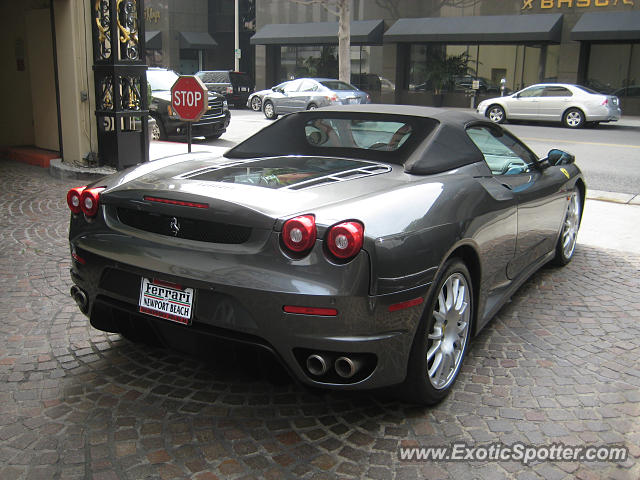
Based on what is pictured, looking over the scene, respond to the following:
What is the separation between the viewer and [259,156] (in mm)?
4020

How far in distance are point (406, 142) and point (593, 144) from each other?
14.0m

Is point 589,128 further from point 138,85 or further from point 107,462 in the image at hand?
point 107,462

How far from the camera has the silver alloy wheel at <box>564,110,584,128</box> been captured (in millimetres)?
20766

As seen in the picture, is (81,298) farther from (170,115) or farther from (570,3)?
(570,3)

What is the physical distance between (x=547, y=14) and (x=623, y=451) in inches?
1081

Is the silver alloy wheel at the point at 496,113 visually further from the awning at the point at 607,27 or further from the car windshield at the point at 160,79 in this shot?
the car windshield at the point at 160,79

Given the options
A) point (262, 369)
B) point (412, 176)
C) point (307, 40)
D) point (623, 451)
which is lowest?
point (623, 451)

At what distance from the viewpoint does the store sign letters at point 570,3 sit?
25469mm

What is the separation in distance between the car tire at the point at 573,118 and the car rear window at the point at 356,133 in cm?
1882

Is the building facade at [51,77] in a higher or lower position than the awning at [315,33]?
lower

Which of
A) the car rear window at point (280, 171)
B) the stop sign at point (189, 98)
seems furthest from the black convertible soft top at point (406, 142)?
the stop sign at point (189, 98)

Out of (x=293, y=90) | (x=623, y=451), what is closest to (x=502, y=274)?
(x=623, y=451)

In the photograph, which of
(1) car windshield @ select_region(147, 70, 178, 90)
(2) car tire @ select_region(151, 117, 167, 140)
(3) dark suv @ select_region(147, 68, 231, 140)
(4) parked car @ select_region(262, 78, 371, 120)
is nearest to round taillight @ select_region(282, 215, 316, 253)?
(3) dark suv @ select_region(147, 68, 231, 140)

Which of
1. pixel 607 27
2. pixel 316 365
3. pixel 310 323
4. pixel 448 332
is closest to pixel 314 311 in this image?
pixel 310 323
